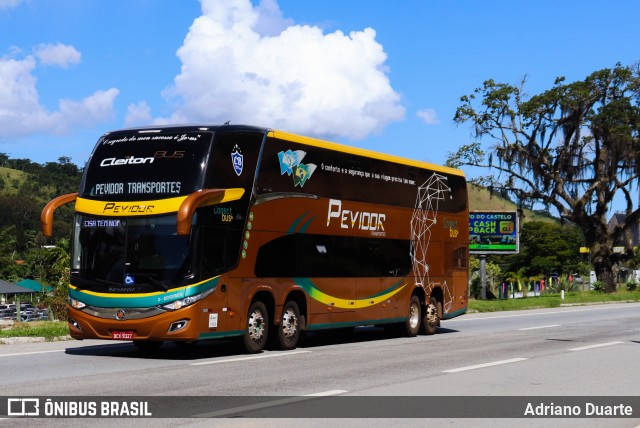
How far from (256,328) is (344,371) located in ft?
11.4

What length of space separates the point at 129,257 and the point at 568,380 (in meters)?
7.16

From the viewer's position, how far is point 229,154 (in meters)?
16.9

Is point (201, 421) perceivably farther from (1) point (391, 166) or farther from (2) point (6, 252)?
(2) point (6, 252)

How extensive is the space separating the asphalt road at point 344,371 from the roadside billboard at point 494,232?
110ft

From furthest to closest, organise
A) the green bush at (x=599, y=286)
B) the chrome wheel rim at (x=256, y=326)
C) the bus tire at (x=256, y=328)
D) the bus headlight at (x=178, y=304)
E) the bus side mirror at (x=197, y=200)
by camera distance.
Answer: the green bush at (x=599, y=286)
the chrome wheel rim at (x=256, y=326)
the bus tire at (x=256, y=328)
the bus headlight at (x=178, y=304)
the bus side mirror at (x=197, y=200)

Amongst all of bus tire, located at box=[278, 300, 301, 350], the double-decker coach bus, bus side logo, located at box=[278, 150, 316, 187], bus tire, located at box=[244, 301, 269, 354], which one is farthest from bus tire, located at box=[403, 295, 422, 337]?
bus tire, located at box=[244, 301, 269, 354]

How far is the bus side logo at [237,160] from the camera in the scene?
17031 millimetres

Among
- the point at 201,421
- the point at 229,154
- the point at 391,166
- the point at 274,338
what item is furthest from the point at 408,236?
the point at 201,421

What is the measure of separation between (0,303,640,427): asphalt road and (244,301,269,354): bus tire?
0.26 meters

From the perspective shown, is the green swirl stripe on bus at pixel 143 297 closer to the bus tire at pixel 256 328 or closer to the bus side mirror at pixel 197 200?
the bus side mirror at pixel 197 200

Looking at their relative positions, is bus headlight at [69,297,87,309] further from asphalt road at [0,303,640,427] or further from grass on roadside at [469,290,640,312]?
grass on roadside at [469,290,640,312]

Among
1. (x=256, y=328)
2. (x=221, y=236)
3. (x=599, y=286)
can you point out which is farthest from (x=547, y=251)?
(x=221, y=236)

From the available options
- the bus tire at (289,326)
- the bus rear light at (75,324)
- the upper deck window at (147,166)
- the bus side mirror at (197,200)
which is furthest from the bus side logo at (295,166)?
the bus rear light at (75,324)

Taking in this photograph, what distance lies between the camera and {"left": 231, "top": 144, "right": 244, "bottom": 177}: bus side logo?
1703cm
